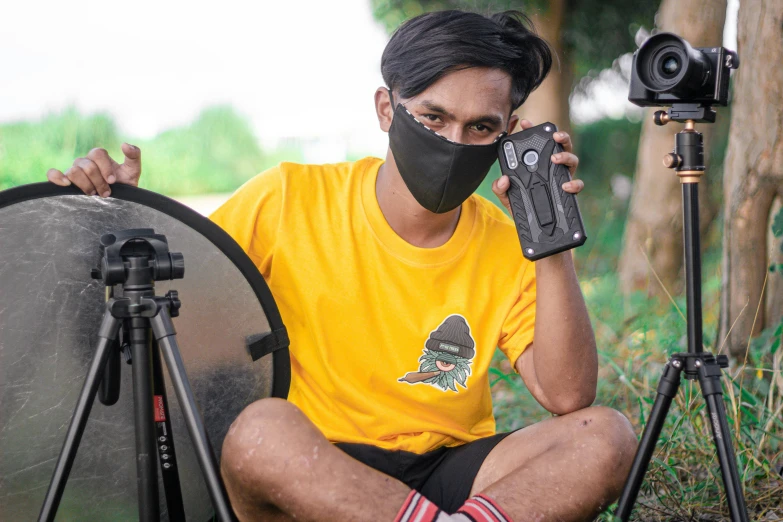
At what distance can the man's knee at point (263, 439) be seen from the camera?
6.39 feet

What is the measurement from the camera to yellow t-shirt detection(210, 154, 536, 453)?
2.37 meters

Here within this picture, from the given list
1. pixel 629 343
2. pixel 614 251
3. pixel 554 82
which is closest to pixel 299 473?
pixel 629 343

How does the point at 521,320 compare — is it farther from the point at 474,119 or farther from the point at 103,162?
the point at 103,162

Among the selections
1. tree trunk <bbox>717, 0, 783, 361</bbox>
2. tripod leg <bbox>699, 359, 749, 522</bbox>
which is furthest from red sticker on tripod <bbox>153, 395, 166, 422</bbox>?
tree trunk <bbox>717, 0, 783, 361</bbox>

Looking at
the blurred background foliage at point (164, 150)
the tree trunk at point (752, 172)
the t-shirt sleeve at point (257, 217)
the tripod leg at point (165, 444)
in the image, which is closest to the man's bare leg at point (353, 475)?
the tripod leg at point (165, 444)

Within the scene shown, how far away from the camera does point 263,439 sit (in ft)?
6.43

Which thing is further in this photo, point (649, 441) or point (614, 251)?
point (614, 251)

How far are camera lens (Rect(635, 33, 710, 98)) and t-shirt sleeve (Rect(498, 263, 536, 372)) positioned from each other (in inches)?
25.7

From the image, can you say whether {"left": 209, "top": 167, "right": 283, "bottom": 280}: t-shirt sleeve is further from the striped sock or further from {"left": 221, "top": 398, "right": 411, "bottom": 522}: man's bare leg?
the striped sock

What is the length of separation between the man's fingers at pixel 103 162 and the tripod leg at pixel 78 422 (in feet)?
1.37

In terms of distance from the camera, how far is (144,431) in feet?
6.03

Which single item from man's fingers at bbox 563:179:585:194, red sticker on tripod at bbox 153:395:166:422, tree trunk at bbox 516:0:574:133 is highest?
tree trunk at bbox 516:0:574:133

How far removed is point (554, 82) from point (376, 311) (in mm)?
4937

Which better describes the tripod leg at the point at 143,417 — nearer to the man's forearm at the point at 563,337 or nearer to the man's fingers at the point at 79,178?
the man's fingers at the point at 79,178
